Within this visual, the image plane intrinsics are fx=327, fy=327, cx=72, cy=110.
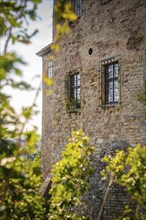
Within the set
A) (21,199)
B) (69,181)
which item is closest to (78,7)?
(69,181)

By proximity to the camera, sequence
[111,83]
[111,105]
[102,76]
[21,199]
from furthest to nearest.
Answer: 1. [102,76]
2. [111,83]
3. [111,105]
4. [21,199]

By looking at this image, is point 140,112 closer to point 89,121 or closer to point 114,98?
point 114,98

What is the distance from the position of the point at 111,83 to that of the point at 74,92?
207 cm

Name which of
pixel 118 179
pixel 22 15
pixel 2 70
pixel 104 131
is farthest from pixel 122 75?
pixel 2 70

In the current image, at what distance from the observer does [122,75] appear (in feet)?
29.0

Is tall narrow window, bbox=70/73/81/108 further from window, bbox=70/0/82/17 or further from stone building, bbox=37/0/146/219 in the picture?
window, bbox=70/0/82/17

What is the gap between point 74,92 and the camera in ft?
36.8

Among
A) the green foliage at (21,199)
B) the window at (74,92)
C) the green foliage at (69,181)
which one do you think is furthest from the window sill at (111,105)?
the green foliage at (21,199)

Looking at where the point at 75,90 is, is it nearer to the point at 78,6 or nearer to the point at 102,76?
the point at 102,76

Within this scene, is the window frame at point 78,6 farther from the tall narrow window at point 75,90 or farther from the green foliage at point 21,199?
the green foliage at point 21,199

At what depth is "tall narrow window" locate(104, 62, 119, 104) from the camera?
9.24m

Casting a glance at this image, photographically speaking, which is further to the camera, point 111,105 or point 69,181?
point 111,105

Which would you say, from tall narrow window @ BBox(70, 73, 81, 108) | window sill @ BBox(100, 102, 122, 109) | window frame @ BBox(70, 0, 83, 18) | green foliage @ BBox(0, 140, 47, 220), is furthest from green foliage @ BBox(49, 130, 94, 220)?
window frame @ BBox(70, 0, 83, 18)

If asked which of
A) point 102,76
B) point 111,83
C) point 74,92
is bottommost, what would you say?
point 74,92
